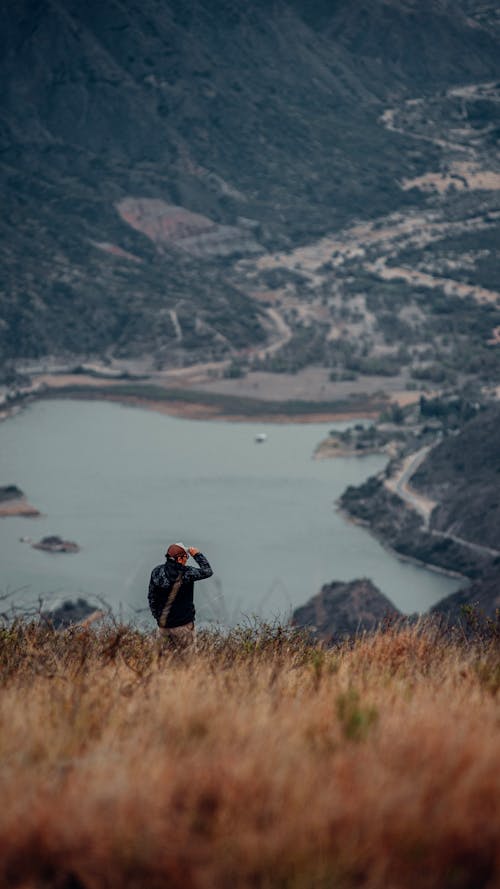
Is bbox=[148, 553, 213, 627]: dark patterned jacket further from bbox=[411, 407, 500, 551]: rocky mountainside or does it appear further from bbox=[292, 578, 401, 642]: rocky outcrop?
bbox=[411, 407, 500, 551]: rocky mountainside

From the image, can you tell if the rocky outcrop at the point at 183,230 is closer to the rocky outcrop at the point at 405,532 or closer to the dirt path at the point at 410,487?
the dirt path at the point at 410,487

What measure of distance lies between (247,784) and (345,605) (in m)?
45.3

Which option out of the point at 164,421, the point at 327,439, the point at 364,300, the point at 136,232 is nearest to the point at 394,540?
the point at 327,439

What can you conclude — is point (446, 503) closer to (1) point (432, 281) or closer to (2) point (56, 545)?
(2) point (56, 545)

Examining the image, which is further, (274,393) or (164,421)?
(274,393)

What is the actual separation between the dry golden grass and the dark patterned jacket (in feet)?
8.88

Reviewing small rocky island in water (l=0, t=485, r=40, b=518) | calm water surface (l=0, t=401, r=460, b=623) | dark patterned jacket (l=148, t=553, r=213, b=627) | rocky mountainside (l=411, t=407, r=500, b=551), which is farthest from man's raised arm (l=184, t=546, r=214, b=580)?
small rocky island in water (l=0, t=485, r=40, b=518)

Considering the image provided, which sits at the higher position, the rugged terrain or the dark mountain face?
the dark mountain face

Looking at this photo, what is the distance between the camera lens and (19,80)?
195 meters

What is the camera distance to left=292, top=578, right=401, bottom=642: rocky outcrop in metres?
49.2

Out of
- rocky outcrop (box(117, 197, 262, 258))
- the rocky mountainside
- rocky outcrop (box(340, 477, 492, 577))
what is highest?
rocky outcrop (box(117, 197, 262, 258))

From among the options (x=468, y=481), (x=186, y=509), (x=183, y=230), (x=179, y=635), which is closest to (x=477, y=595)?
(x=186, y=509)

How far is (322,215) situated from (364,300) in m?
34.4

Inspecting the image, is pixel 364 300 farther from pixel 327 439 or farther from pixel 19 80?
pixel 19 80
